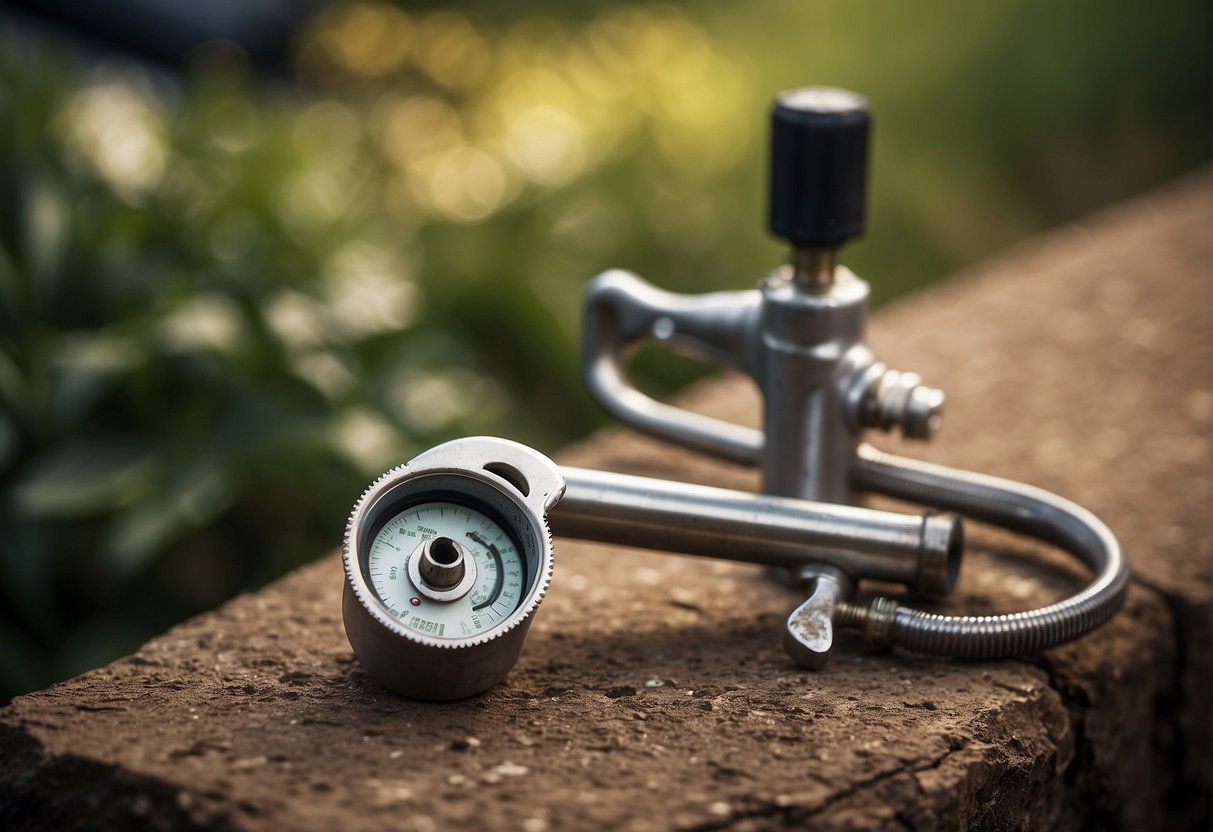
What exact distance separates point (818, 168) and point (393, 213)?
199cm

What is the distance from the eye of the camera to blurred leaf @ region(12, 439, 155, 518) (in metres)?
1.98

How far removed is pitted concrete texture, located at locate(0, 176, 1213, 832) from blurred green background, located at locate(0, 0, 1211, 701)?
0.67 metres

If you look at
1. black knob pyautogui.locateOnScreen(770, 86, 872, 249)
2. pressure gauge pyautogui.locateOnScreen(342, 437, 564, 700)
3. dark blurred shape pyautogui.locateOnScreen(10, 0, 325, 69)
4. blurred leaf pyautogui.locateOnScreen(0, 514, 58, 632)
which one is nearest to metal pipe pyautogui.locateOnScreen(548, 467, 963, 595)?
pressure gauge pyautogui.locateOnScreen(342, 437, 564, 700)

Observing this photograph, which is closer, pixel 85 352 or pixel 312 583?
pixel 312 583

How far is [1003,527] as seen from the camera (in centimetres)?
142

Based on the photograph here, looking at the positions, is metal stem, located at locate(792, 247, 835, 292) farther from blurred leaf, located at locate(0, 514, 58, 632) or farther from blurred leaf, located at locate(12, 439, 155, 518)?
blurred leaf, located at locate(0, 514, 58, 632)

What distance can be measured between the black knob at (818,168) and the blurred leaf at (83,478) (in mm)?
1170

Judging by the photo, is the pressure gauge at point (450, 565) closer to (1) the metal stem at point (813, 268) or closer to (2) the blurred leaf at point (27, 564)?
(1) the metal stem at point (813, 268)

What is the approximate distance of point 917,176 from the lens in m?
3.70

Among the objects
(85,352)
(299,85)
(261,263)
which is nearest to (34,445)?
(85,352)

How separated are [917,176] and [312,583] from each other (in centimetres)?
268

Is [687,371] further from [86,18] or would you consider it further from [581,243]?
[86,18]

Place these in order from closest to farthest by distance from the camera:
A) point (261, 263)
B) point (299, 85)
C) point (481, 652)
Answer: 1. point (481, 652)
2. point (261, 263)
3. point (299, 85)

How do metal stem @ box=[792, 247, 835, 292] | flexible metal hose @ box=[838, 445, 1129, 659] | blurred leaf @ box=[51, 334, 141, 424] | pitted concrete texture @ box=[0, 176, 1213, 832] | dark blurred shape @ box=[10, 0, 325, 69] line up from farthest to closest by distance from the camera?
dark blurred shape @ box=[10, 0, 325, 69] → blurred leaf @ box=[51, 334, 141, 424] → metal stem @ box=[792, 247, 835, 292] → flexible metal hose @ box=[838, 445, 1129, 659] → pitted concrete texture @ box=[0, 176, 1213, 832]
